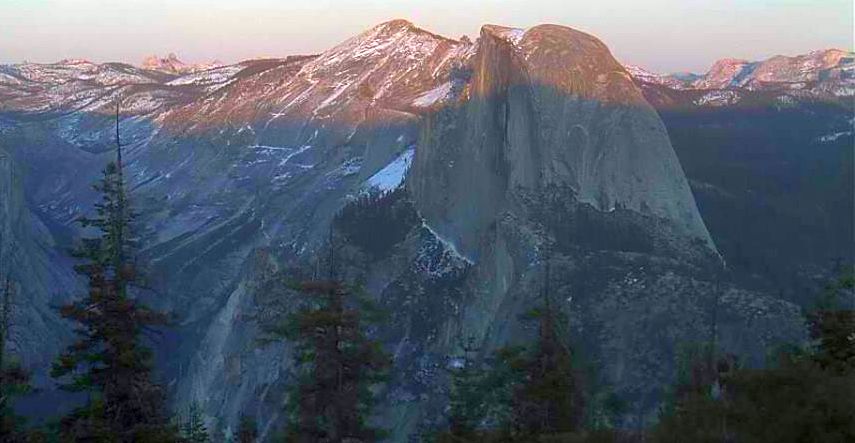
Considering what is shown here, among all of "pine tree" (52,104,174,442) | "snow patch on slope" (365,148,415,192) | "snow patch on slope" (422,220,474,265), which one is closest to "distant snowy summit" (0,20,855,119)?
"snow patch on slope" (365,148,415,192)

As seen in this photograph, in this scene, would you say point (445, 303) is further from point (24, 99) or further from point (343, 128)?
point (24, 99)

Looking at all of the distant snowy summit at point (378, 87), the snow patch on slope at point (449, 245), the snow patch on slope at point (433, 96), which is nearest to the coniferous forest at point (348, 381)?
the snow patch on slope at point (449, 245)

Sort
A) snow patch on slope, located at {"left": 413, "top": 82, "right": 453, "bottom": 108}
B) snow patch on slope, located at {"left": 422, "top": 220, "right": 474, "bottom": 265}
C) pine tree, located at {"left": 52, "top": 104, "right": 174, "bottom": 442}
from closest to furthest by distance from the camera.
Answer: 1. pine tree, located at {"left": 52, "top": 104, "right": 174, "bottom": 442}
2. snow patch on slope, located at {"left": 422, "top": 220, "right": 474, "bottom": 265}
3. snow patch on slope, located at {"left": 413, "top": 82, "right": 453, "bottom": 108}

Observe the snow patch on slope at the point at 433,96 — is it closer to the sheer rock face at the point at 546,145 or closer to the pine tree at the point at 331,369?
the sheer rock face at the point at 546,145

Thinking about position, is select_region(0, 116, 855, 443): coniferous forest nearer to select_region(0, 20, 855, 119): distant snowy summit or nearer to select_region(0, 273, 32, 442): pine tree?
select_region(0, 273, 32, 442): pine tree

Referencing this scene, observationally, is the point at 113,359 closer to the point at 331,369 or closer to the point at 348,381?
the point at 331,369

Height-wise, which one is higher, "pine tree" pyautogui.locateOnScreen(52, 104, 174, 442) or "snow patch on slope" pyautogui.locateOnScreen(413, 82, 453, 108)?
"pine tree" pyautogui.locateOnScreen(52, 104, 174, 442)

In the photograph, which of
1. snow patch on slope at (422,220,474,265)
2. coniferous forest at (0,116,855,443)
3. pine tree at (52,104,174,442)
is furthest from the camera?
snow patch on slope at (422,220,474,265)
